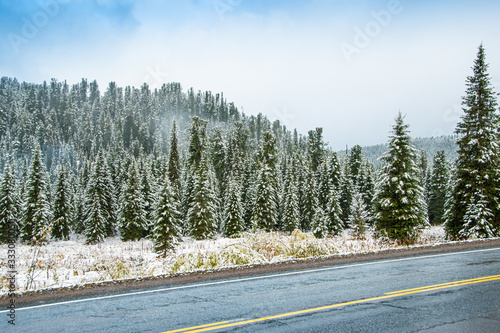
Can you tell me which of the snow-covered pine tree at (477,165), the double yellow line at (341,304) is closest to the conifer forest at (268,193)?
the snow-covered pine tree at (477,165)

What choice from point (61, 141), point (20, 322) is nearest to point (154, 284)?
point (20, 322)

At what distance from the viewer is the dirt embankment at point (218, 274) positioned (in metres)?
8.31

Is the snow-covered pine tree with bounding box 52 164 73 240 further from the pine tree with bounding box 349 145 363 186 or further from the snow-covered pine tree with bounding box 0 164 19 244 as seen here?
the pine tree with bounding box 349 145 363 186

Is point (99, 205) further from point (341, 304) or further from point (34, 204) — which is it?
point (341, 304)

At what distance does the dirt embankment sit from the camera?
831 cm

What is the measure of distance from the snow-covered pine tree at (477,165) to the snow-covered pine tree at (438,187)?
120 ft

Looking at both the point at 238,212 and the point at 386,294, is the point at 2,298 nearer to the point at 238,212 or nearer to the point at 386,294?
the point at 386,294

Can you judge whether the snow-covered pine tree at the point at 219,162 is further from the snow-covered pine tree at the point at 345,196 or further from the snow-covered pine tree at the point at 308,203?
the snow-covered pine tree at the point at 345,196

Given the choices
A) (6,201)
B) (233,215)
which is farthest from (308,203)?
(6,201)

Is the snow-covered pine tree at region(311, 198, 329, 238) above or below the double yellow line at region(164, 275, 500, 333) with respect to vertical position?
below

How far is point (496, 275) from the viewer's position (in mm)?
9109

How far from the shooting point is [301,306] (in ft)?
22.8

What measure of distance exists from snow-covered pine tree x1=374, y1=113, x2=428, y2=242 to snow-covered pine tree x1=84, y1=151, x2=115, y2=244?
37663 mm

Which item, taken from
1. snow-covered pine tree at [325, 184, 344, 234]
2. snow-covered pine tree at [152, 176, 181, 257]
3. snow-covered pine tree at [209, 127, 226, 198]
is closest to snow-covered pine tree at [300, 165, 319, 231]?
snow-covered pine tree at [325, 184, 344, 234]
